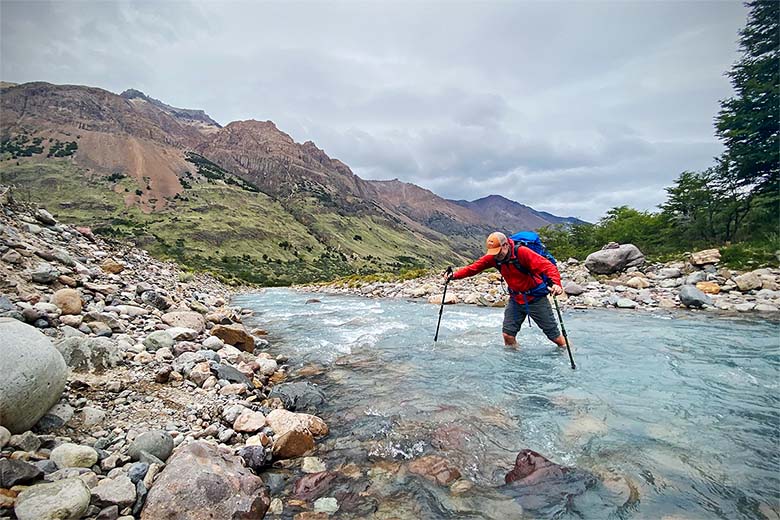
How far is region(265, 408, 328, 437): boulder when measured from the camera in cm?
500

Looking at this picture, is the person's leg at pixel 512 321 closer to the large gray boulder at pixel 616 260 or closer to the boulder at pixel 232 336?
the boulder at pixel 232 336

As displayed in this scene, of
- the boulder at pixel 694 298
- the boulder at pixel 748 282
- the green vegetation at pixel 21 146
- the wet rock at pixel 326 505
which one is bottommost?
the wet rock at pixel 326 505

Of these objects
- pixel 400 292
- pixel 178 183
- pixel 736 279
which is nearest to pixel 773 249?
pixel 736 279

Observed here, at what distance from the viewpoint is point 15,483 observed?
111 inches

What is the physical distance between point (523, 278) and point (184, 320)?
878 cm

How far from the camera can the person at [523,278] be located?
26.9 ft

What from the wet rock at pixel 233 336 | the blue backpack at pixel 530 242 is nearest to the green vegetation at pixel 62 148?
the wet rock at pixel 233 336

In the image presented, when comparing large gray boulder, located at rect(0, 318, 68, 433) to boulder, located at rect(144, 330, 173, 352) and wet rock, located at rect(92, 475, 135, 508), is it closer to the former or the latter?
wet rock, located at rect(92, 475, 135, 508)

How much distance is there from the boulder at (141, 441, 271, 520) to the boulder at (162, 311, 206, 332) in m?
5.69

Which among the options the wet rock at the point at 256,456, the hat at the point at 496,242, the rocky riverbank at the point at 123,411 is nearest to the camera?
the rocky riverbank at the point at 123,411

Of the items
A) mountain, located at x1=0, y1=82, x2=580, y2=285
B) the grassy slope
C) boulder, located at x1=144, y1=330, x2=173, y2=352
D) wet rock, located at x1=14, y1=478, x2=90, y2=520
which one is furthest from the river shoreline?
mountain, located at x1=0, y1=82, x2=580, y2=285

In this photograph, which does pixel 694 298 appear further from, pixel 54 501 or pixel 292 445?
pixel 54 501

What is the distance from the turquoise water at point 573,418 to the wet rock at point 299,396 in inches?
10.9

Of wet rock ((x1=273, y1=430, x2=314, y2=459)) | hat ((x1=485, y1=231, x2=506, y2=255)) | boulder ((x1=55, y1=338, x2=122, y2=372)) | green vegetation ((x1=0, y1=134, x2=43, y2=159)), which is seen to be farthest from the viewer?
green vegetation ((x1=0, y1=134, x2=43, y2=159))
